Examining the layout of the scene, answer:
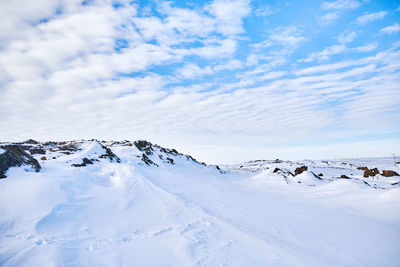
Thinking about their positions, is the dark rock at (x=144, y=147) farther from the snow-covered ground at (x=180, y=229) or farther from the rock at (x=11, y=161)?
the snow-covered ground at (x=180, y=229)

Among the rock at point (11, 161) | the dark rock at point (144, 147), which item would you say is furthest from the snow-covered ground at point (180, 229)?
the dark rock at point (144, 147)

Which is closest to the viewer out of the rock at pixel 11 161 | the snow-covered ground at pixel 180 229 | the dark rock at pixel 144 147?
the snow-covered ground at pixel 180 229

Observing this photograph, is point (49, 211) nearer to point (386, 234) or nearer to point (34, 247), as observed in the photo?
point (34, 247)

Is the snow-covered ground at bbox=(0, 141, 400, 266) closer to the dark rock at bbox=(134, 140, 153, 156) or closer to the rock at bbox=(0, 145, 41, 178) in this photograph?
the rock at bbox=(0, 145, 41, 178)

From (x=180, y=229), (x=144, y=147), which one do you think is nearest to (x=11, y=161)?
(x=180, y=229)

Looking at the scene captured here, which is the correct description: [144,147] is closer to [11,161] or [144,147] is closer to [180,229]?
[11,161]

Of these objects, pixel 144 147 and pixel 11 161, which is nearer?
pixel 11 161

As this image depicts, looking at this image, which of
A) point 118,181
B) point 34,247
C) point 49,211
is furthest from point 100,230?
point 118,181

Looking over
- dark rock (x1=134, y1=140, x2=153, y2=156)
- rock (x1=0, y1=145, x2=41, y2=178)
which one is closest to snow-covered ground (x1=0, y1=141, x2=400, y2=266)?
rock (x1=0, y1=145, x2=41, y2=178)

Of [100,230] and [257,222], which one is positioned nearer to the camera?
[100,230]

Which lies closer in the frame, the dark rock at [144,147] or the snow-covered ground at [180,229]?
the snow-covered ground at [180,229]

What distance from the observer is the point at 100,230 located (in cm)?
534

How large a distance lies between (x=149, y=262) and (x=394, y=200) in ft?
29.2

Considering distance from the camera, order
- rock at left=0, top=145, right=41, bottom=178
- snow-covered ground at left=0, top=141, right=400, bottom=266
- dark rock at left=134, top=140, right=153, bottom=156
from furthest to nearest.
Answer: dark rock at left=134, top=140, right=153, bottom=156
rock at left=0, top=145, right=41, bottom=178
snow-covered ground at left=0, top=141, right=400, bottom=266
